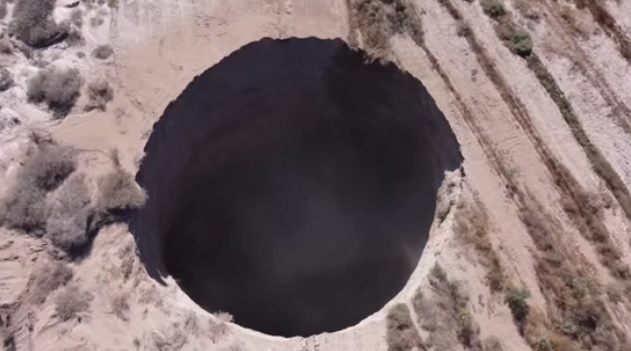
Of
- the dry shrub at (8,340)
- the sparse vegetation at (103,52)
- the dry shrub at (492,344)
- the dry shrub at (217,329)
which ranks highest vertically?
the sparse vegetation at (103,52)

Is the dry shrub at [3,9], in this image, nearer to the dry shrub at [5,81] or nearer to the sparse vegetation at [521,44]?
the dry shrub at [5,81]

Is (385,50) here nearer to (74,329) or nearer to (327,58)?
(327,58)

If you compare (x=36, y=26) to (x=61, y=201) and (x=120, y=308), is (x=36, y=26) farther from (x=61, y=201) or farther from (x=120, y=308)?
(x=120, y=308)

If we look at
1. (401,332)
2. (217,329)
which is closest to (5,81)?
A: (217,329)

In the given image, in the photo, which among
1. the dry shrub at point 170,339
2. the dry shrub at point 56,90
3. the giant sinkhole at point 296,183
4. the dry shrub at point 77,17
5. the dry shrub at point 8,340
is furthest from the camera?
the giant sinkhole at point 296,183

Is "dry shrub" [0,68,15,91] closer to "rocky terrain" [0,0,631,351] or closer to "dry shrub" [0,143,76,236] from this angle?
"rocky terrain" [0,0,631,351]

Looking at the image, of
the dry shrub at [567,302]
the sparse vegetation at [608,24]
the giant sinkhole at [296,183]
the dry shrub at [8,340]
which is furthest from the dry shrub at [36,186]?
the sparse vegetation at [608,24]
